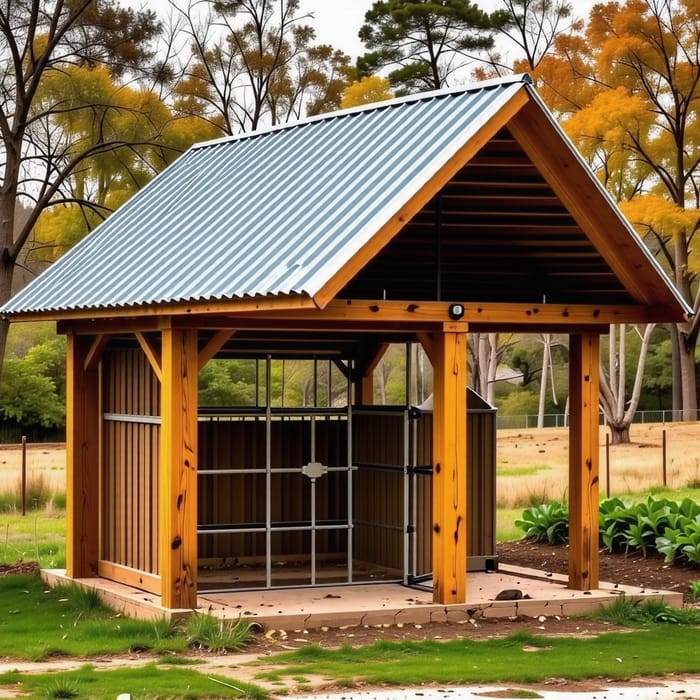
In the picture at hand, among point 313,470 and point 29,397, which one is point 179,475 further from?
point 29,397

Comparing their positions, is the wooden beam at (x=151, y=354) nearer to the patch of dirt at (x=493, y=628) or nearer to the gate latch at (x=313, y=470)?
the gate latch at (x=313, y=470)

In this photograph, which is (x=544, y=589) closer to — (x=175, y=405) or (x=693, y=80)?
(x=175, y=405)

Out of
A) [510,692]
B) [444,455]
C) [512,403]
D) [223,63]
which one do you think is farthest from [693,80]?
[510,692]

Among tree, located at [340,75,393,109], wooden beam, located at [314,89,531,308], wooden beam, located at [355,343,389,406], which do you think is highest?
tree, located at [340,75,393,109]

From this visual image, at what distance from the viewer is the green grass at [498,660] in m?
11.1

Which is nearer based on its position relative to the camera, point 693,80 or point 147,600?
point 147,600

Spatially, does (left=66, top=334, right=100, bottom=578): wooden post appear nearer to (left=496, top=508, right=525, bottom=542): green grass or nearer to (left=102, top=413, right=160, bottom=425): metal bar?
(left=102, top=413, right=160, bottom=425): metal bar

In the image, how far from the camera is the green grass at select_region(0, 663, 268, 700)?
10195 mm

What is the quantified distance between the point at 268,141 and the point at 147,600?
5.81 meters

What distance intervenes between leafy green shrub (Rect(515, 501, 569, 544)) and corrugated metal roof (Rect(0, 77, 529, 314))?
668cm

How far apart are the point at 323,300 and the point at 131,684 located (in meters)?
3.41

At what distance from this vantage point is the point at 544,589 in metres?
15.3

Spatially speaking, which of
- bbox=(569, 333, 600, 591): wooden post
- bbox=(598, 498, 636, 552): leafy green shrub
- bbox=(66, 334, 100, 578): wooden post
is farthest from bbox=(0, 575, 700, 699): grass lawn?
bbox=(598, 498, 636, 552): leafy green shrub

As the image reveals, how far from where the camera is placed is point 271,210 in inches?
567
